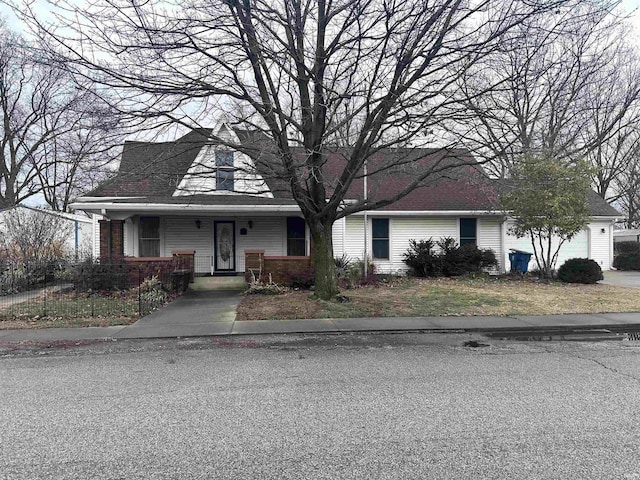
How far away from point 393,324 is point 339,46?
599 centimetres

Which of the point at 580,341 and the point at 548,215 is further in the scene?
the point at 548,215

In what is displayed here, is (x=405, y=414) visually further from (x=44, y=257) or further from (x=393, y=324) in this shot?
(x=44, y=257)

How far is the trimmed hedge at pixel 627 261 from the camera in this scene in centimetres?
2319

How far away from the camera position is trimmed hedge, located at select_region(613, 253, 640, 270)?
23.2m

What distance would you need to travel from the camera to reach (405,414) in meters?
4.48

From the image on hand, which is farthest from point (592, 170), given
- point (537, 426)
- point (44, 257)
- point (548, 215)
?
point (44, 257)

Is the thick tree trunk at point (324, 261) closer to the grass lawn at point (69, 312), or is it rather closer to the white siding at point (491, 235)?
the grass lawn at point (69, 312)

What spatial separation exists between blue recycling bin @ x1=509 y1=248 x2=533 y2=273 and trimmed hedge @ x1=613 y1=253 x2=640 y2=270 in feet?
26.8

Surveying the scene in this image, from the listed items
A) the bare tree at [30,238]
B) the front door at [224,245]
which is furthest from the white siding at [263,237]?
the bare tree at [30,238]

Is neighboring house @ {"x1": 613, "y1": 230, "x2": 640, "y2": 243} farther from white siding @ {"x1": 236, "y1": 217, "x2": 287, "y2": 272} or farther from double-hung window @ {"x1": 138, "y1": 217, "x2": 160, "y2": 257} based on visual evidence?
double-hung window @ {"x1": 138, "y1": 217, "x2": 160, "y2": 257}

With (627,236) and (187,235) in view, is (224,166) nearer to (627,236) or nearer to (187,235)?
(187,235)

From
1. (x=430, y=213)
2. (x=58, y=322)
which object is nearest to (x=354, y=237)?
(x=430, y=213)

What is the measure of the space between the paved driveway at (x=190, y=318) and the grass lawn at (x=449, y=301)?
1.52ft

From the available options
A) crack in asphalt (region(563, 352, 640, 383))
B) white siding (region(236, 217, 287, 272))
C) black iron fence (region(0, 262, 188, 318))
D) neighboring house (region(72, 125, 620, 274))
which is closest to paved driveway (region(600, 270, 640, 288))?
neighboring house (region(72, 125, 620, 274))
